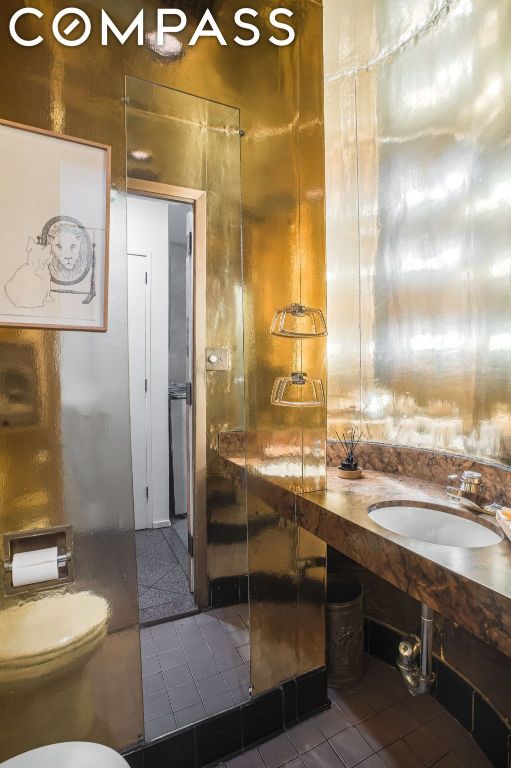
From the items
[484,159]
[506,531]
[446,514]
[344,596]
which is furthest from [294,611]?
[484,159]

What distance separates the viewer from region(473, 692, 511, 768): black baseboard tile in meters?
1.41

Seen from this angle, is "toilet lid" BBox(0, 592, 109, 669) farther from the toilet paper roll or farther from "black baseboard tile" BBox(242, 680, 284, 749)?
"black baseboard tile" BBox(242, 680, 284, 749)

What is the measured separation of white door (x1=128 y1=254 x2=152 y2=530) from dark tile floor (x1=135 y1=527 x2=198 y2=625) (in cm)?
7

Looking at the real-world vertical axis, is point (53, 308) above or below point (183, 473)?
above

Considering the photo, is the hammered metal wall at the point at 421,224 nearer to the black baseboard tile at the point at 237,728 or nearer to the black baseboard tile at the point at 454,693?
the black baseboard tile at the point at 454,693

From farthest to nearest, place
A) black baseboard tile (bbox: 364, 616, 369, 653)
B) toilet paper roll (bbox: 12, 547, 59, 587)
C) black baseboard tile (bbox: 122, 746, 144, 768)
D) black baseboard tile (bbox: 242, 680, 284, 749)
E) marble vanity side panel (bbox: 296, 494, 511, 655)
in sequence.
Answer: black baseboard tile (bbox: 364, 616, 369, 653), black baseboard tile (bbox: 242, 680, 284, 749), black baseboard tile (bbox: 122, 746, 144, 768), toilet paper roll (bbox: 12, 547, 59, 587), marble vanity side panel (bbox: 296, 494, 511, 655)

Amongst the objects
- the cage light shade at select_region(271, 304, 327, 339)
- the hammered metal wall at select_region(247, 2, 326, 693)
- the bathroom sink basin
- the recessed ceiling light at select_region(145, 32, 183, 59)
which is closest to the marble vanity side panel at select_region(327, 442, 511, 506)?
the bathroom sink basin

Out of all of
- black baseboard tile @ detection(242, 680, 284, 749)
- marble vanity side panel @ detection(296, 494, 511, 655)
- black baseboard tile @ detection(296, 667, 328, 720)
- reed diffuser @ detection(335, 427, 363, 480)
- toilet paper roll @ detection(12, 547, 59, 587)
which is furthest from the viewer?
reed diffuser @ detection(335, 427, 363, 480)

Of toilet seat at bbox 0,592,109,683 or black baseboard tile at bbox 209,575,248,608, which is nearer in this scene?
toilet seat at bbox 0,592,109,683

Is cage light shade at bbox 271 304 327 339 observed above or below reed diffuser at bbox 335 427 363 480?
above

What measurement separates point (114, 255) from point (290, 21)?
4.05 ft

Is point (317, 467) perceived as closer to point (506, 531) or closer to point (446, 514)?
point (446, 514)

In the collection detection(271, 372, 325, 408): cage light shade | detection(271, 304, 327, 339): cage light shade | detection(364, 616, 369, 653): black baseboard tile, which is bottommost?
detection(364, 616, 369, 653): black baseboard tile

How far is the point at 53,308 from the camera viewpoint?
47.5 inches
